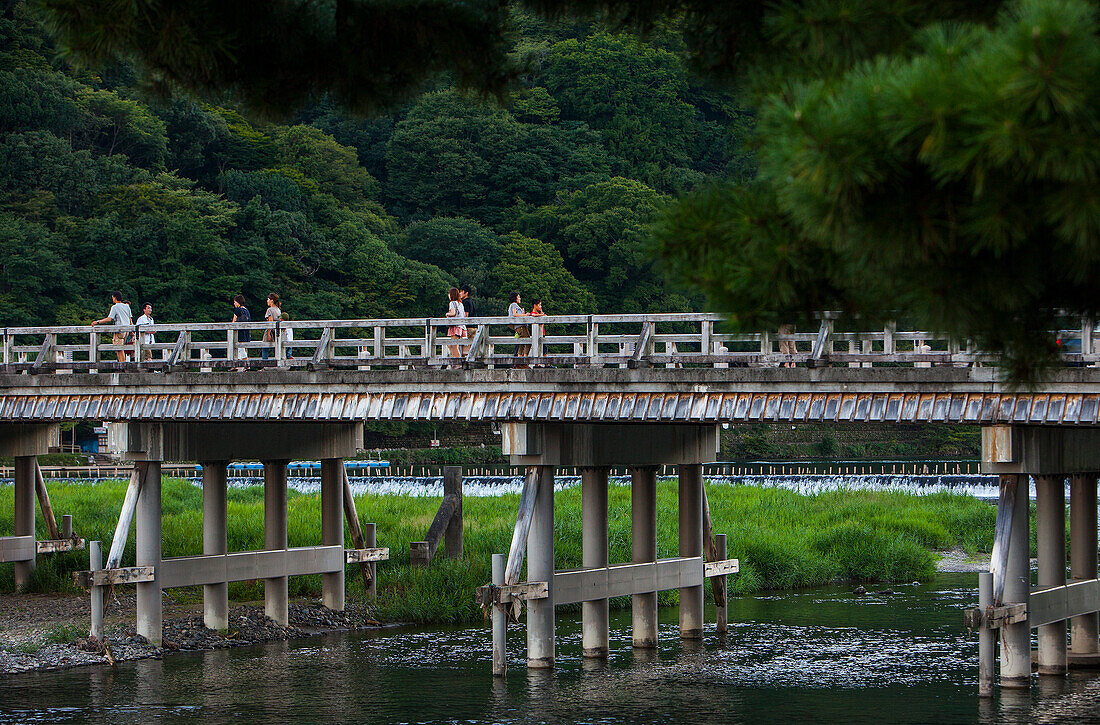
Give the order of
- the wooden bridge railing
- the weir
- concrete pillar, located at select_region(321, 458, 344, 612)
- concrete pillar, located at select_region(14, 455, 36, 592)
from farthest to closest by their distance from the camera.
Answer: concrete pillar, located at select_region(14, 455, 36, 592)
concrete pillar, located at select_region(321, 458, 344, 612)
the weir
the wooden bridge railing

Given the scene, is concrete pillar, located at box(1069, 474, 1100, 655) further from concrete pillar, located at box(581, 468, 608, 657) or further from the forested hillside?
the forested hillside

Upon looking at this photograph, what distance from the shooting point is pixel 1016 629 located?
17.7m

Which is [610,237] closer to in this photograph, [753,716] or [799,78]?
[753,716]

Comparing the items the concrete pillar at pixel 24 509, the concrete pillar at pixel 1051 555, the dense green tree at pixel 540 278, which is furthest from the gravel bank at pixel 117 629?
the dense green tree at pixel 540 278

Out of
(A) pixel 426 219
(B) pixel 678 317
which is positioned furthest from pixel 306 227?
(B) pixel 678 317

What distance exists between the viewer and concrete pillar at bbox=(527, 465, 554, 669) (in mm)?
20109

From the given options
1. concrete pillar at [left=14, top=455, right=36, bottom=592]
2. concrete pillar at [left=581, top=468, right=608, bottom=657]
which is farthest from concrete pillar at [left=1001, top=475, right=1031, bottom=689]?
concrete pillar at [left=14, top=455, right=36, bottom=592]

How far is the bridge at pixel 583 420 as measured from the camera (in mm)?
17766

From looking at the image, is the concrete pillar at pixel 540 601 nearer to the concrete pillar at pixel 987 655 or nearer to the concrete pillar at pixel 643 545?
the concrete pillar at pixel 643 545

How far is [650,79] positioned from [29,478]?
78.2 metres

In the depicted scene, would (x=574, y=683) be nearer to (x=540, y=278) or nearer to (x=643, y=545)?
(x=643, y=545)

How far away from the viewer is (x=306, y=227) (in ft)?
251

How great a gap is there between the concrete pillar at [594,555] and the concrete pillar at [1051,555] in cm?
612

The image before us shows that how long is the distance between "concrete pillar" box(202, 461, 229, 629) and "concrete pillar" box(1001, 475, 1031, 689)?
490 inches
